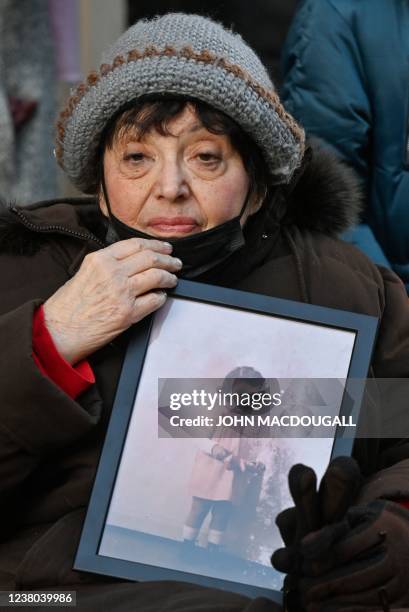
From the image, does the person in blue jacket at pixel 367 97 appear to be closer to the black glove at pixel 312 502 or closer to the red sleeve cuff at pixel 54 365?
the red sleeve cuff at pixel 54 365

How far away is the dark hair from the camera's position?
244 centimetres

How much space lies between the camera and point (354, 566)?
1.97 meters

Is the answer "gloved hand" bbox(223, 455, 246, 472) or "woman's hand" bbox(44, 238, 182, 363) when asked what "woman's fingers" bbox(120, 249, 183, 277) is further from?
"gloved hand" bbox(223, 455, 246, 472)

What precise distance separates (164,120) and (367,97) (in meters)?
0.94

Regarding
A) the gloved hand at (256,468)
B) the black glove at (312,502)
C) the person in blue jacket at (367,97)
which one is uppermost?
the person in blue jacket at (367,97)

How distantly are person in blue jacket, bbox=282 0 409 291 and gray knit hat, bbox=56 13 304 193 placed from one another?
0.56 metres

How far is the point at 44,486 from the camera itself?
2414 mm

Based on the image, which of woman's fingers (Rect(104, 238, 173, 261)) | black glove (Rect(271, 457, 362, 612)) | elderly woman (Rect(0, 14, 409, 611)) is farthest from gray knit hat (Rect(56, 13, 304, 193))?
black glove (Rect(271, 457, 362, 612))

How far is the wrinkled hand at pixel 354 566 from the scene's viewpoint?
1930 millimetres

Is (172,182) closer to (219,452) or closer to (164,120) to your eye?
(164,120)

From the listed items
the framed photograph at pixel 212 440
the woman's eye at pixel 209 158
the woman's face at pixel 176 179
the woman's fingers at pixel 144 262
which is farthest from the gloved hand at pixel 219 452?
the woman's eye at pixel 209 158

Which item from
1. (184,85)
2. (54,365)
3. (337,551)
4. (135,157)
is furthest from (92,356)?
(337,551)

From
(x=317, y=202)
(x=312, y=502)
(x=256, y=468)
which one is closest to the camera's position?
(x=312, y=502)


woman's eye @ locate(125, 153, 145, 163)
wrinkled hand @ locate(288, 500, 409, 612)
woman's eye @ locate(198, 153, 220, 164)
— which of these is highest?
woman's eye @ locate(198, 153, 220, 164)
